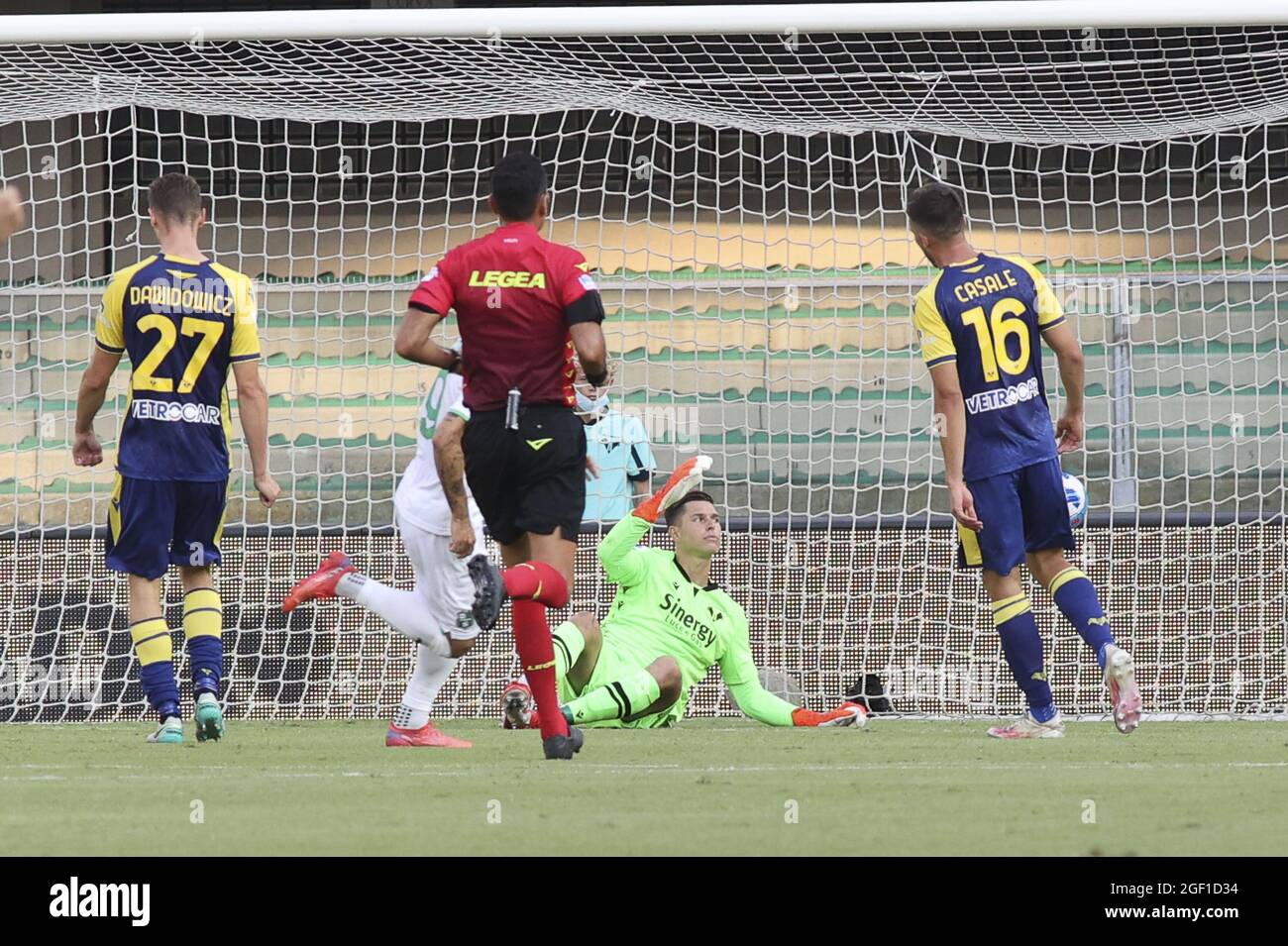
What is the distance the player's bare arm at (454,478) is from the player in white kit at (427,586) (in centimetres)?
101

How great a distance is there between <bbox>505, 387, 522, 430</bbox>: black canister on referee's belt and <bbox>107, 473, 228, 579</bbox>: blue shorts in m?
1.39

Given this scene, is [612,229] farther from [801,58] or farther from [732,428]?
[801,58]

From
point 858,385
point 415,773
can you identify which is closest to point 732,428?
point 858,385

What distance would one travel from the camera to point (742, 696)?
7.11 m

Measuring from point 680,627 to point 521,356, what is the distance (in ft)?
6.11

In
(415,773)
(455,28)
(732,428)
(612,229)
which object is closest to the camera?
(415,773)

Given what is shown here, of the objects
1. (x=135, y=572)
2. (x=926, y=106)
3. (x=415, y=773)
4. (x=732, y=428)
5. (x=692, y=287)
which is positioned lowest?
(x=415, y=773)

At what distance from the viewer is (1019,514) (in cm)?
627

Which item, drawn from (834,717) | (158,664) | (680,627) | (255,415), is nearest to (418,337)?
(255,415)

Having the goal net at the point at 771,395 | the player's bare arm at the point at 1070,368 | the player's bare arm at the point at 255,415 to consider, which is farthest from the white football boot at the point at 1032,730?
the player's bare arm at the point at 255,415

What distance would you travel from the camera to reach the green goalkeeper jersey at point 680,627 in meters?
7.04

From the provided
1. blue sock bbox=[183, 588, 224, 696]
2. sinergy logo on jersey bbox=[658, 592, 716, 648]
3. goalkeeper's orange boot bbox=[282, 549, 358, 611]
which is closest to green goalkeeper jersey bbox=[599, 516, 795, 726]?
sinergy logo on jersey bbox=[658, 592, 716, 648]

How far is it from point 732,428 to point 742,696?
269 cm

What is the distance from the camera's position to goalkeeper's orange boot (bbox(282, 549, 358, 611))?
21.7 ft
